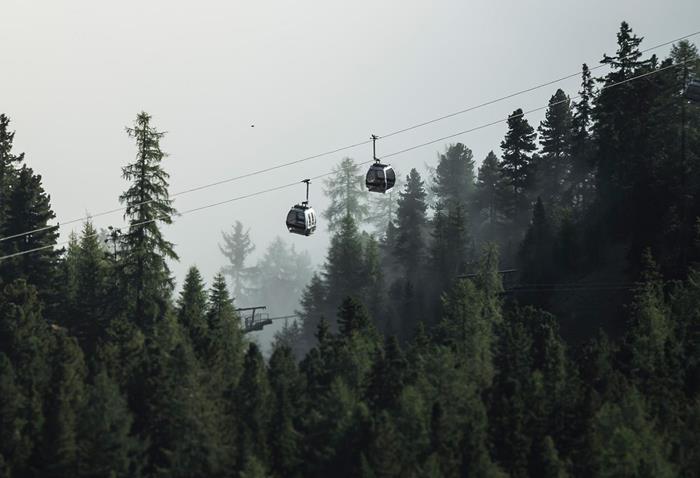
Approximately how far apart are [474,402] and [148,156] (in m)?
29.7

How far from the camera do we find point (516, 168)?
13800 centimetres

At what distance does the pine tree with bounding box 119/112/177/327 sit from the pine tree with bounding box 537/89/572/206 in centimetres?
5649

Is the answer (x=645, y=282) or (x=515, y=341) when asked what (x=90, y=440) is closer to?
(x=515, y=341)

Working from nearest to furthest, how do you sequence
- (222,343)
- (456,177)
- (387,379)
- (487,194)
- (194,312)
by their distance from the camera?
(387,379)
(222,343)
(194,312)
(487,194)
(456,177)

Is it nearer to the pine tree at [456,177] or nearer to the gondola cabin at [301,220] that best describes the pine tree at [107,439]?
the gondola cabin at [301,220]

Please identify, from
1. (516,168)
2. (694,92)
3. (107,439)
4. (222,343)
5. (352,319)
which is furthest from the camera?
(516,168)

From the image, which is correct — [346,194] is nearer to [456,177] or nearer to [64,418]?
[456,177]

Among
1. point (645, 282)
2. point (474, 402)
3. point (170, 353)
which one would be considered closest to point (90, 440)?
point (170, 353)

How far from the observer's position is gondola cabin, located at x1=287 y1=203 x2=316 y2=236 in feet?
244

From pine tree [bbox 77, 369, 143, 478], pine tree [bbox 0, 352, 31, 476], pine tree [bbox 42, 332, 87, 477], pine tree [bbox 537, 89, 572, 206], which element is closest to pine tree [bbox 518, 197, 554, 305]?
pine tree [bbox 537, 89, 572, 206]

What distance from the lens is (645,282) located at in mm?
96562

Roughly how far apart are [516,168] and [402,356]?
5999 centimetres

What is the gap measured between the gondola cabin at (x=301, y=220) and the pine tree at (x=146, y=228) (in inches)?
797

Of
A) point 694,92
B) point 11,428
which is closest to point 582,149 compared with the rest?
point 694,92
